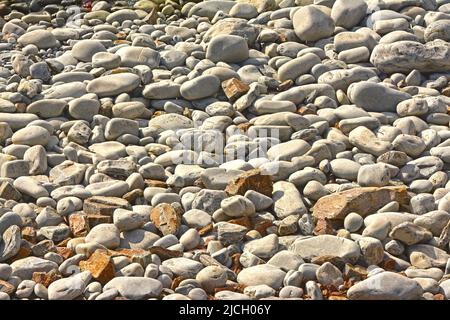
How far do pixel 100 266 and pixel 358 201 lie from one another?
125 cm

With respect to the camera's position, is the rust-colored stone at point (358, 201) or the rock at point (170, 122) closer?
the rust-colored stone at point (358, 201)

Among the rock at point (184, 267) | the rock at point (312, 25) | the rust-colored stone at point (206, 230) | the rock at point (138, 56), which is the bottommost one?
the rust-colored stone at point (206, 230)

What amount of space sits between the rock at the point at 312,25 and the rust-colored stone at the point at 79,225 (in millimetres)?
2277

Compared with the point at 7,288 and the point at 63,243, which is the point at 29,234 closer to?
the point at 63,243

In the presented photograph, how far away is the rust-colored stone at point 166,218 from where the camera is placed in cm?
363

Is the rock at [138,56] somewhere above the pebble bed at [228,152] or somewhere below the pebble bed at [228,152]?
above

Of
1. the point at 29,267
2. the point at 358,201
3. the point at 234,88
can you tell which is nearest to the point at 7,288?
the point at 29,267

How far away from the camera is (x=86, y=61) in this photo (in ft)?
17.1

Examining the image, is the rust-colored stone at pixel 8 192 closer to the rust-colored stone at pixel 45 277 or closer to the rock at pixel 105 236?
the rock at pixel 105 236

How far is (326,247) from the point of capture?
11.3 feet

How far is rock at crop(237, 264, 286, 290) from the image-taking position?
3.23 metres

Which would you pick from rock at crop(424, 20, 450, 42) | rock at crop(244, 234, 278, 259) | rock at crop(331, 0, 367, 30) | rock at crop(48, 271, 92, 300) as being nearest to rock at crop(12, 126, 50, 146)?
rock at crop(48, 271, 92, 300)

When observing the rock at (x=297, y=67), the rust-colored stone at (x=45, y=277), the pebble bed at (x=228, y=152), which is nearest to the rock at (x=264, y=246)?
the pebble bed at (x=228, y=152)

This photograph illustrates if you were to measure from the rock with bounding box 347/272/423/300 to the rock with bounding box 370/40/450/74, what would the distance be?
6.75 ft
